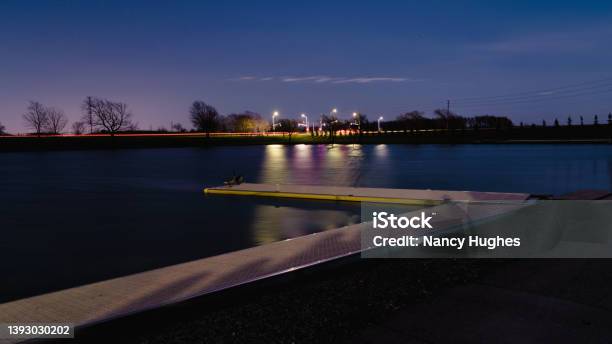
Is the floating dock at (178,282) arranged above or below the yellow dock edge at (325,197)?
above

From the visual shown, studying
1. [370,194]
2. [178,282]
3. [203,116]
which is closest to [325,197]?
[370,194]

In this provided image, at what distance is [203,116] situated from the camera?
602 feet

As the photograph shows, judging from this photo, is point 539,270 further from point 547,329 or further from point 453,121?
point 453,121

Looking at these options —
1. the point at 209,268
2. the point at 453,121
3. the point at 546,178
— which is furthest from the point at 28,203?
the point at 453,121

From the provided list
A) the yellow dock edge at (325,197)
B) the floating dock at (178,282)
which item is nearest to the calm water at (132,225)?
the yellow dock edge at (325,197)

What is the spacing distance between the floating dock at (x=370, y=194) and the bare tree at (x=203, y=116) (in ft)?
540

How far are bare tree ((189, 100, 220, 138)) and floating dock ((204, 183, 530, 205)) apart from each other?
6476 inches

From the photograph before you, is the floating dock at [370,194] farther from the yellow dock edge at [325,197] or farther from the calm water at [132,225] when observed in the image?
the calm water at [132,225]

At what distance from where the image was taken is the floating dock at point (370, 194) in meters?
14.4

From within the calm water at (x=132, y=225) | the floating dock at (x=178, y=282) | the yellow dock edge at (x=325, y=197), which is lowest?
the calm water at (x=132, y=225)

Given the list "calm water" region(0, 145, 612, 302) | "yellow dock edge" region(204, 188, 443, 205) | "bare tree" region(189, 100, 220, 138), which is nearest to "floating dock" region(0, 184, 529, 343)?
"calm water" region(0, 145, 612, 302)

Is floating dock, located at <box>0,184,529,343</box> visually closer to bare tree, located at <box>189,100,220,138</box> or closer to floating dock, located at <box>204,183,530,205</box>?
floating dock, located at <box>204,183,530,205</box>

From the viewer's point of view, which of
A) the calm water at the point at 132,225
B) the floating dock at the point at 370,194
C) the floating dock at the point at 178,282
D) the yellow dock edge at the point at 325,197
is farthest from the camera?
the yellow dock edge at the point at 325,197

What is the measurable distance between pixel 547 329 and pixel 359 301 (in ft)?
6.46
